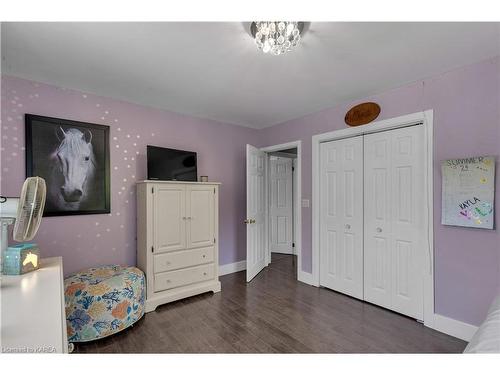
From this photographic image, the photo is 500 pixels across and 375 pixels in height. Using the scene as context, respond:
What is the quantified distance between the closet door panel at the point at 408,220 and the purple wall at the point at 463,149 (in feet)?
0.46

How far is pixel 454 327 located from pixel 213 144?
3.35 metres

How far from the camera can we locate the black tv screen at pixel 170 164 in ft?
9.32

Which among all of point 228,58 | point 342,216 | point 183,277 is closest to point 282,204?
point 342,216

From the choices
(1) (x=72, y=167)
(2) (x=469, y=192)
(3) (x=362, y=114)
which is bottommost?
(2) (x=469, y=192)

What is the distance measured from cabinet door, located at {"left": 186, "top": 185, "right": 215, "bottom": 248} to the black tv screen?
32cm

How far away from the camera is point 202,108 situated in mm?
3123

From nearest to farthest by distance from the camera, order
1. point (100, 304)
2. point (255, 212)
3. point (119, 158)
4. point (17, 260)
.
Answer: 1. point (17, 260)
2. point (100, 304)
3. point (119, 158)
4. point (255, 212)

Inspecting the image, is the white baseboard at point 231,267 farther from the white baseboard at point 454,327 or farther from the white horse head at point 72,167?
the white baseboard at point 454,327

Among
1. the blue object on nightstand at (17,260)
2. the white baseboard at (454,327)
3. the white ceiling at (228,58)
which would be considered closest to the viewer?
the blue object on nightstand at (17,260)

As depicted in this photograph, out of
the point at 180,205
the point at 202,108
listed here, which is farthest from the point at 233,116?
the point at 180,205

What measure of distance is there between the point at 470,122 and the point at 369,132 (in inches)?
34.4

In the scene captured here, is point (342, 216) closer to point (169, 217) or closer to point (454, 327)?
point (454, 327)

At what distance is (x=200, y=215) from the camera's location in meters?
2.96

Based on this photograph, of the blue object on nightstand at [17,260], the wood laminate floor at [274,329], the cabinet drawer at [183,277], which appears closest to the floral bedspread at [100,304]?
the wood laminate floor at [274,329]
